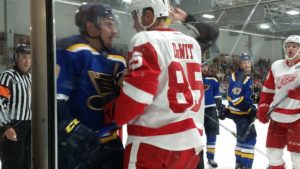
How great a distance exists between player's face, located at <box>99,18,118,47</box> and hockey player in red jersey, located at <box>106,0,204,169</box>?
63mm

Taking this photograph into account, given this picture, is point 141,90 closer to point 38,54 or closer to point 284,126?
point 38,54

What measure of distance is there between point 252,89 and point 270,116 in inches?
25.6

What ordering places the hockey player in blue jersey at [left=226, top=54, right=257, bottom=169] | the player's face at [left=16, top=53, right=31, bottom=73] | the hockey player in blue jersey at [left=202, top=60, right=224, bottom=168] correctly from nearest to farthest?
the player's face at [left=16, top=53, right=31, bottom=73] → the hockey player in blue jersey at [left=202, top=60, right=224, bottom=168] → the hockey player in blue jersey at [left=226, top=54, right=257, bottom=169]

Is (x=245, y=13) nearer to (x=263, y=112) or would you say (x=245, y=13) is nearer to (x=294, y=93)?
(x=294, y=93)

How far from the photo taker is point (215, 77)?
10.7ft

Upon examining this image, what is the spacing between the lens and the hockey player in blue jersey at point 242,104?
3.29 metres

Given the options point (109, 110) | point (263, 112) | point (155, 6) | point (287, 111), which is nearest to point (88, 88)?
point (109, 110)

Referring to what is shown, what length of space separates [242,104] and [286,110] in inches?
30.4

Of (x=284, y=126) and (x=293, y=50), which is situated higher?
(x=293, y=50)

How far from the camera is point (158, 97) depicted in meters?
1.10

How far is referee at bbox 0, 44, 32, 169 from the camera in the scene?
84 centimetres

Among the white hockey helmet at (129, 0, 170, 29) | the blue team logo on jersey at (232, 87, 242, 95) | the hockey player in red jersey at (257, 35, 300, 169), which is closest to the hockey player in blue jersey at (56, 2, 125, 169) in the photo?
the white hockey helmet at (129, 0, 170, 29)

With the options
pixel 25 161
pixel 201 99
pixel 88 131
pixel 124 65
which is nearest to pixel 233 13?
pixel 201 99

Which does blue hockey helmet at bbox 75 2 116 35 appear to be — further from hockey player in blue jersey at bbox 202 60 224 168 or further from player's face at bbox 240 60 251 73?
player's face at bbox 240 60 251 73
